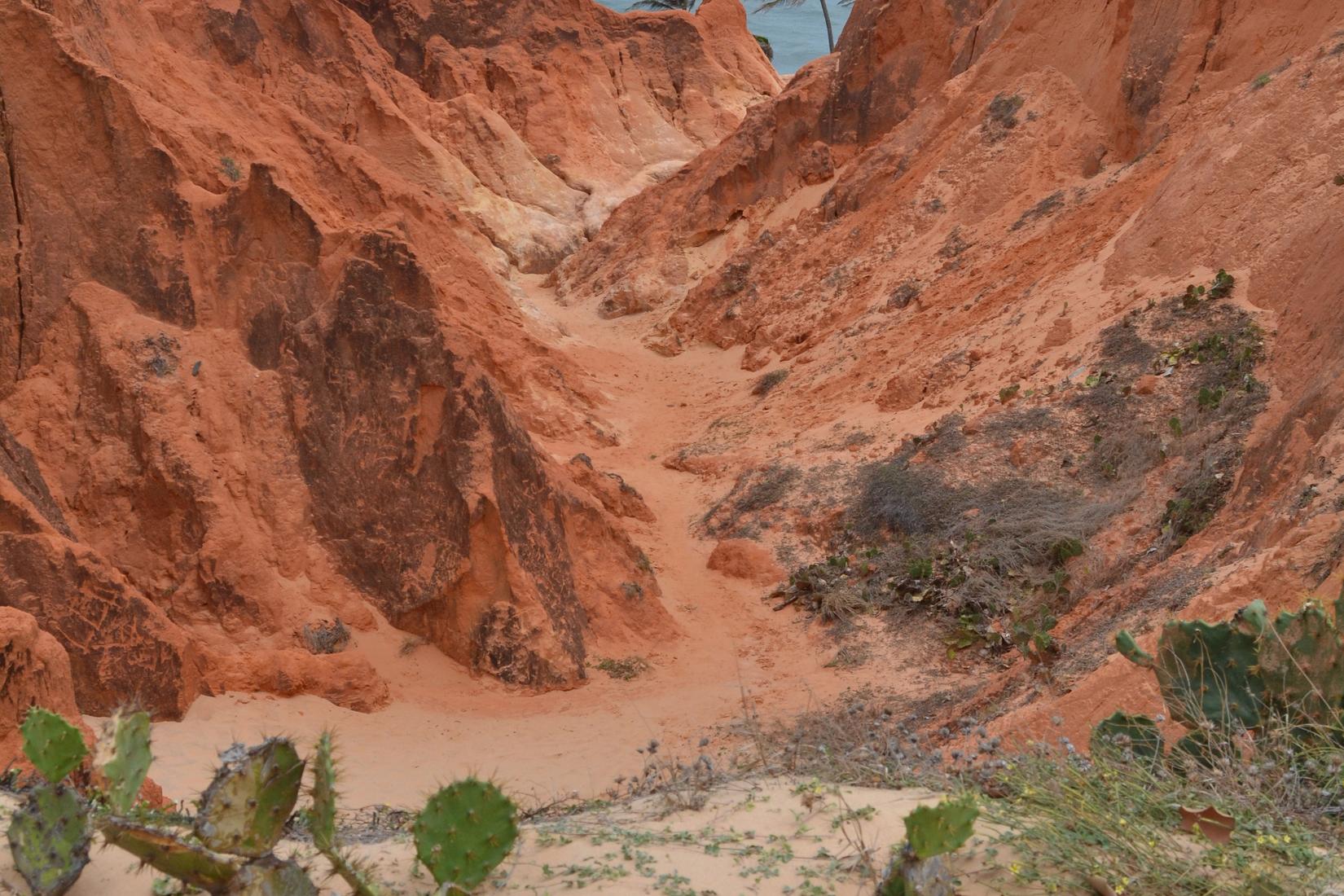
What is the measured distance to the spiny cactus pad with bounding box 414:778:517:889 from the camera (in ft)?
9.39

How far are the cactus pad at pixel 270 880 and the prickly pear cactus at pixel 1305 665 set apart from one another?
9.74 ft

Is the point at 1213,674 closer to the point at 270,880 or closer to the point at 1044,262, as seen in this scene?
the point at 270,880

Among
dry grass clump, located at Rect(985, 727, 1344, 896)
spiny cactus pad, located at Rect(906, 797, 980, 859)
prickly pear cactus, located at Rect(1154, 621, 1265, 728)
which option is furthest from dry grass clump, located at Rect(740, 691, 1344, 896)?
spiny cactus pad, located at Rect(906, 797, 980, 859)

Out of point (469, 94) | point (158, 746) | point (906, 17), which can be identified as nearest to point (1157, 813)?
point (158, 746)

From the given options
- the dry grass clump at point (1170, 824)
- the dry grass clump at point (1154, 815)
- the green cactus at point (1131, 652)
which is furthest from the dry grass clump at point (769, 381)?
the dry grass clump at point (1170, 824)

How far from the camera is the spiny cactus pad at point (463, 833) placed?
286cm

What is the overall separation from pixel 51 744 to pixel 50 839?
0.24 metres

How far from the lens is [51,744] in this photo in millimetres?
3000

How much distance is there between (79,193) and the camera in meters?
8.66

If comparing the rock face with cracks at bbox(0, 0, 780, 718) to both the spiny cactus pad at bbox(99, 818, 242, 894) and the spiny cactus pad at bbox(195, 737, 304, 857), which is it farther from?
the spiny cactus pad at bbox(99, 818, 242, 894)

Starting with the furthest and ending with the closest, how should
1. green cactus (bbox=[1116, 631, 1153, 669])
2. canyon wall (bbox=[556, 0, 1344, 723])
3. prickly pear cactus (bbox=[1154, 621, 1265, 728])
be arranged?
canyon wall (bbox=[556, 0, 1344, 723]) → green cactus (bbox=[1116, 631, 1153, 669]) → prickly pear cactus (bbox=[1154, 621, 1265, 728])

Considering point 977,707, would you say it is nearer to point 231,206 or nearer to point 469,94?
point 231,206

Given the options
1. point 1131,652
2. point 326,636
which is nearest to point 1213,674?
point 1131,652

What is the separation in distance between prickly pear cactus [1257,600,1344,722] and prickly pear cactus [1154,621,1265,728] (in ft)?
0.16
